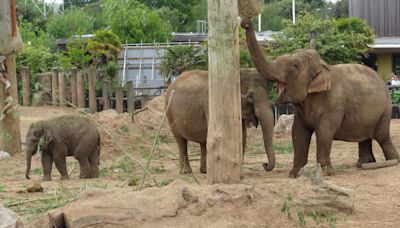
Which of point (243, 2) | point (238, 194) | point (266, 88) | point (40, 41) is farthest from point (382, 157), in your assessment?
point (40, 41)

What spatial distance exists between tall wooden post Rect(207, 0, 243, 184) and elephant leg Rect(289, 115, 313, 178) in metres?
3.79

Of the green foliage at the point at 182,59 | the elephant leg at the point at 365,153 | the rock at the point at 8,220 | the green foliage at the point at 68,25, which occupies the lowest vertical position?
the elephant leg at the point at 365,153

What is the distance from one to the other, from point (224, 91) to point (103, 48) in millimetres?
24628

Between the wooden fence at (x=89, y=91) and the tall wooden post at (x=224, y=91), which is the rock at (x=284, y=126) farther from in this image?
the tall wooden post at (x=224, y=91)

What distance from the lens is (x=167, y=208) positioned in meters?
8.02

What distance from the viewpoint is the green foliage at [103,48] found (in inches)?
1309

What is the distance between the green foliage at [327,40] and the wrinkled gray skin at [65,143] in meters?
11.3

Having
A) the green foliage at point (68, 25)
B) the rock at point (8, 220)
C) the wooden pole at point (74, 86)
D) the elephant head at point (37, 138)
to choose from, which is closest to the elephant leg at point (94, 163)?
the elephant head at point (37, 138)

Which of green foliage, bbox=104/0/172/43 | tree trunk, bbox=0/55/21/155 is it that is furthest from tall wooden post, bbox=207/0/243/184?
green foliage, bbox=104/0/172/43

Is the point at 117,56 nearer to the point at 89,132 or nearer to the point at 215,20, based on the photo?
the point at 89,132

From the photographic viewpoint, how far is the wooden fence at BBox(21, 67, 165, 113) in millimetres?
26047

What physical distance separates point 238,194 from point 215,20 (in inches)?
74.4

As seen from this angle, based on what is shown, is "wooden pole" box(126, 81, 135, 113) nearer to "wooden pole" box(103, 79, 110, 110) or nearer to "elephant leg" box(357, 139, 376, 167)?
"wooden pole" box(103, 79, 110, 110)

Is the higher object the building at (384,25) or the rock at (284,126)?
the building at (384,25)
